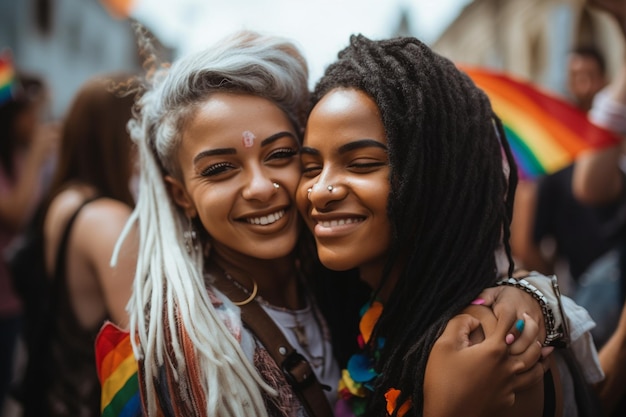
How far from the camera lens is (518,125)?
2.78m

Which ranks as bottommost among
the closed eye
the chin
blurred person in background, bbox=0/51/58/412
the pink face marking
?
Answer: blurred person in background, bbox=0/51/58/412

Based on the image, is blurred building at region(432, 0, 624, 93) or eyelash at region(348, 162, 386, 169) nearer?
eyelash at region(348, 162, 386, 169)

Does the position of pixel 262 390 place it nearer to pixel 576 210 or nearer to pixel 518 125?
pixel 518 125

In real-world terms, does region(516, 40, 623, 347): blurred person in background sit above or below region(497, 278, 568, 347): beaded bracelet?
below

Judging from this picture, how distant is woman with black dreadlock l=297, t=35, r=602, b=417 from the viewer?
164cm

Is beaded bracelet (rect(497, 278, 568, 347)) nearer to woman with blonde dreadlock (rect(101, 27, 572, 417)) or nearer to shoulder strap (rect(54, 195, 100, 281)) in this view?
woman with blonde dreadlock (rect(101, 27, 572, 417))

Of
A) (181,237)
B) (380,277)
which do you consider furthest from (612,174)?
(181,237)

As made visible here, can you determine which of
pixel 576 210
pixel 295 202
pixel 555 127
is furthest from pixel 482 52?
pixel 295 202

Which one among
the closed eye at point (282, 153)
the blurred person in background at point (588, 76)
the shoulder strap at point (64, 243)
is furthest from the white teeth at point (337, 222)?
the blurred person in background at point (588, 76)

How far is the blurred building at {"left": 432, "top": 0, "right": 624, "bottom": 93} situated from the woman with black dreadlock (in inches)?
250

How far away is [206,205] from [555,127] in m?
1.82

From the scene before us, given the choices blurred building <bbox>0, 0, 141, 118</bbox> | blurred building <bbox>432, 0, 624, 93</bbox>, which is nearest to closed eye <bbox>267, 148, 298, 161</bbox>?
blurred building <bbox>432, 0, 624, 93</bbox>

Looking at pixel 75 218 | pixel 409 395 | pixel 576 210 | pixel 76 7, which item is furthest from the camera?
pixel 76 7

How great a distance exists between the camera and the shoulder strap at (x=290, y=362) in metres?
1.80
